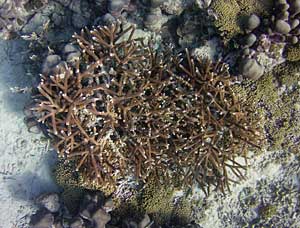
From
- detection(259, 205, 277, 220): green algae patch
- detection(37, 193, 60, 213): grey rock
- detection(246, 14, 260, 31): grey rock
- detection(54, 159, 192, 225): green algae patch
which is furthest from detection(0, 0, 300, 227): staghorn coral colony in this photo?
detection(259, 205, 277, 220): green algae patch

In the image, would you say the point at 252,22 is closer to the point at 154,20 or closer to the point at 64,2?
the point at 154,20

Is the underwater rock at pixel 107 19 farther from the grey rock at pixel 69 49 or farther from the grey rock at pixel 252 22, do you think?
the grey rock at pixel 252 22

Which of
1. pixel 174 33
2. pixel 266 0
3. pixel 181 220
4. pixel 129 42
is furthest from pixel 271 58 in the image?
pixel 181 220

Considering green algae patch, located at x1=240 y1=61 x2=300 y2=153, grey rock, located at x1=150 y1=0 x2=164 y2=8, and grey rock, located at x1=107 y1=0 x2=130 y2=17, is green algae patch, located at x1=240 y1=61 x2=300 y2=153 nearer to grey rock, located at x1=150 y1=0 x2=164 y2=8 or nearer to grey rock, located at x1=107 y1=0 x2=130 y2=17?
grey rock, located at x1=150 y1=0 x2=164 y2=8

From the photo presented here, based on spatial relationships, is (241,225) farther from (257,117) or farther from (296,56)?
(296,56)

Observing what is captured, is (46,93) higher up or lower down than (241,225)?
higher up

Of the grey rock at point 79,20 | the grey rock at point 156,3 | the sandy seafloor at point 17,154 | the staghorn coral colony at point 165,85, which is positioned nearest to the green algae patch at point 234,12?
the staghorn coral colony at point 165,85
